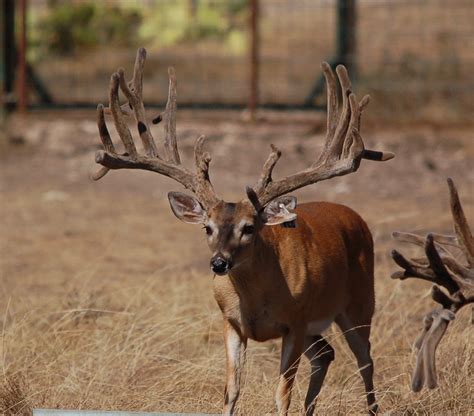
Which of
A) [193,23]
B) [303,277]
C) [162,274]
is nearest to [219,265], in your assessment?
[303,277]

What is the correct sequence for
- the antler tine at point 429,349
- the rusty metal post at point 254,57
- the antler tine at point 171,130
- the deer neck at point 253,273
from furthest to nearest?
the rusty metal post at point 254,57, the antler tine at point 171,130, the deer neck at point 253,273, the antler tine at point 429,349

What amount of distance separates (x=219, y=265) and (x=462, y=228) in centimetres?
132

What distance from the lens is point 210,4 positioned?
23.4 metres

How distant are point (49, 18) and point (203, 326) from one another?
51.4 feet

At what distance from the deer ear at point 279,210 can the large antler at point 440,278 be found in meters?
0.94

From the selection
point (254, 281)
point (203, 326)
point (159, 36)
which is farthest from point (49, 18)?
point (254, 281)

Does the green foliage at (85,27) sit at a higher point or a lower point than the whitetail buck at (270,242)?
lower

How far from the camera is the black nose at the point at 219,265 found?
641 centimetres

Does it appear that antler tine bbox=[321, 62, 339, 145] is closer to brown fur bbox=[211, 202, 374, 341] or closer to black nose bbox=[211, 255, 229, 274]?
brown fur bbox=[211, 202, 374, 341]

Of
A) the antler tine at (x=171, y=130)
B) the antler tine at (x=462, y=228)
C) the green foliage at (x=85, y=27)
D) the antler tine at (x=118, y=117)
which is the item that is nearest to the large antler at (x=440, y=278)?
the antler tine at (x=462, y=228)

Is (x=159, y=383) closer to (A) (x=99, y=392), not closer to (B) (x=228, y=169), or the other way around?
(A) (x=99, y=392)

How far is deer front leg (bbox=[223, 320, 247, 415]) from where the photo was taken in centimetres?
678

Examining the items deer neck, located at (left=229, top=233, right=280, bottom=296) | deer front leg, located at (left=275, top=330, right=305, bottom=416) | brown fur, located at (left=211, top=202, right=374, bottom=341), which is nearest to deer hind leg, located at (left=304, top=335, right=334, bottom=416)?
Answer: brown fur, located at (left=211, top=202, right=374, bottom=341)

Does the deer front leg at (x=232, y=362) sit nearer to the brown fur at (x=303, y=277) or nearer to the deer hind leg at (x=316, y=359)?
the brown fur at (x=303, y=277)
